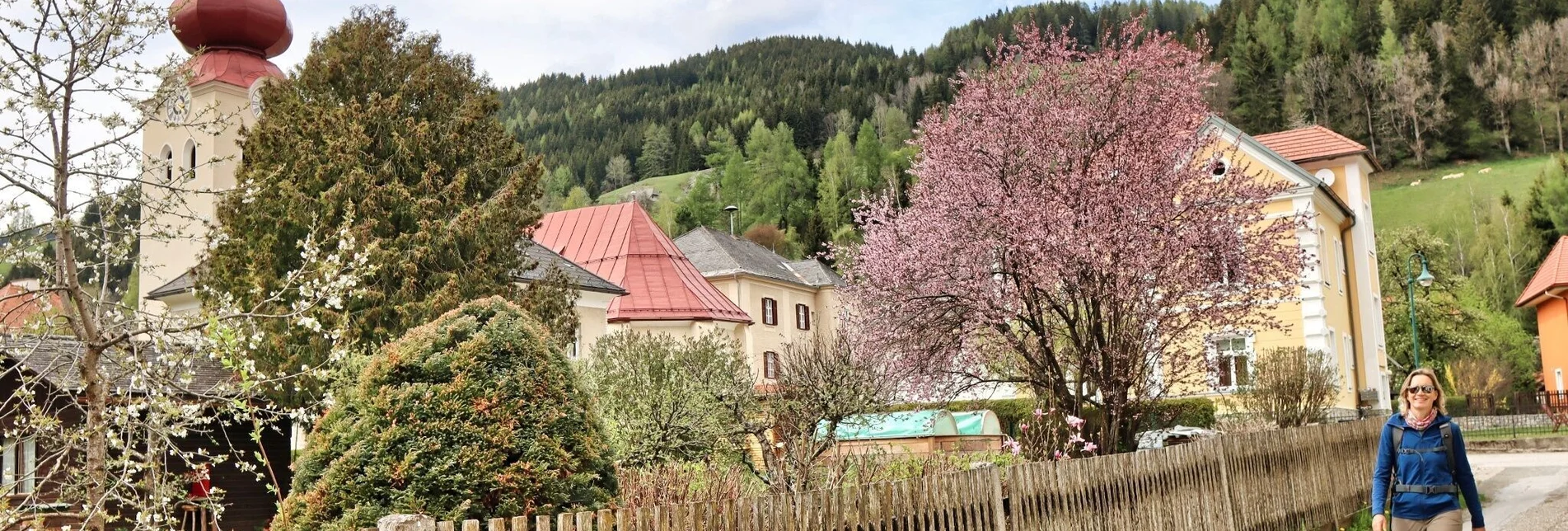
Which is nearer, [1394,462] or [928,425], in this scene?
[1394,462]

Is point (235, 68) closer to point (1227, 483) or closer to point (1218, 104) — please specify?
point (1227, 483)

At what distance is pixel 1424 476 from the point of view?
23.7ft

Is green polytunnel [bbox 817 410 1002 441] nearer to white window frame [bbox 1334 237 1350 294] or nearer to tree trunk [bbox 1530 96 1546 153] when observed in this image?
white window frame [bbox 1334 237 1350 294]

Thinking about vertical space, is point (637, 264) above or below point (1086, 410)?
above

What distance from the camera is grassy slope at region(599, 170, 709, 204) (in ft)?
461

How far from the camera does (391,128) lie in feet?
69.4

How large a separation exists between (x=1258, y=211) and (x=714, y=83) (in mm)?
165882

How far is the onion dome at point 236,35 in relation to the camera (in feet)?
102

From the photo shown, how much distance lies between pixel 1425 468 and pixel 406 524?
5860 mm

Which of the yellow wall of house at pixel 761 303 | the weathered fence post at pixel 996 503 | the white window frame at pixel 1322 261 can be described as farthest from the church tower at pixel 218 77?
the white window frame at pixel 1322 261

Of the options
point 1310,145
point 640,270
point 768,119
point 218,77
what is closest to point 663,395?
point 218,77

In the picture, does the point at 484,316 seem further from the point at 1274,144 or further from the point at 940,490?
the point at 1274,144

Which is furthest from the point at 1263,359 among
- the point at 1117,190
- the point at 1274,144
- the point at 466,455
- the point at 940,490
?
the point at 1274,144

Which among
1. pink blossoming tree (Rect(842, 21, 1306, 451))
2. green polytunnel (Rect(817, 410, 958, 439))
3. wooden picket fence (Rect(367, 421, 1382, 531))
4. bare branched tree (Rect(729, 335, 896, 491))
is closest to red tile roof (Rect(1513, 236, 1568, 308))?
green polytunnel (Rect(817, 410, 958, 439))
